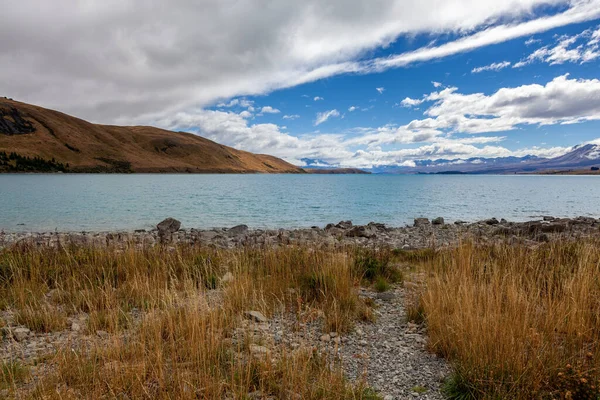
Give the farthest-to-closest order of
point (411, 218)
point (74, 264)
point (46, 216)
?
point (411, 218) < point (46, 216) < point (74, 264)

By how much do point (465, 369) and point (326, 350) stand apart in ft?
6.20

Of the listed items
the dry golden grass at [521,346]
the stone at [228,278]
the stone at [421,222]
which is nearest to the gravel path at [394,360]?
→ the dry golden grass at [521,346]

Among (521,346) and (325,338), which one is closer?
(521,346)

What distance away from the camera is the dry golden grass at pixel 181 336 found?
3904 millimetres

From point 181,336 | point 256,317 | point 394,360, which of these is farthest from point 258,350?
point 394,360

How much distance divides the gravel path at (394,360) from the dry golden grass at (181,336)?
378 millimetres

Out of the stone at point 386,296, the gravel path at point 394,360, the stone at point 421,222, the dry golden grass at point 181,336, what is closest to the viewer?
the dry golden grass at point 181,336

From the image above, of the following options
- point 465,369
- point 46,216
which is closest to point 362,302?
point 465,369

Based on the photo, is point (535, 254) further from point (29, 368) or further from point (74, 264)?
point (74, 264)

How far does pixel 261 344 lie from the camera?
202 inches

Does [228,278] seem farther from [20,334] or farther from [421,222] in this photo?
[421,222]

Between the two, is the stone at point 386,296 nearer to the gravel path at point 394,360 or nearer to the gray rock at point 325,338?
the gravel path at point 394,360

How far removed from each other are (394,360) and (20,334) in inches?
246

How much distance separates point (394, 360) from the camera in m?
5.06
